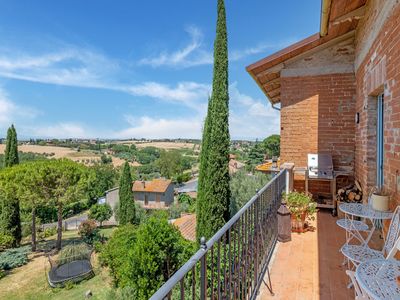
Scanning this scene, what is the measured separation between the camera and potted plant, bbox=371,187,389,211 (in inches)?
101

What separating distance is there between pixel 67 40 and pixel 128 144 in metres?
59.2

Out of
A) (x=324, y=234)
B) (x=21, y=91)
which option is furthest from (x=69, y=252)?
(x=21, y=91)

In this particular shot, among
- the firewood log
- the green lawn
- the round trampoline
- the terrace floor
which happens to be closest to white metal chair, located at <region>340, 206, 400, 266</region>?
the terrace floor

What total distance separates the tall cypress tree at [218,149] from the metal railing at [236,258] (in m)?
5.49

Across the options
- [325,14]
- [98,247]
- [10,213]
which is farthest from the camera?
[10,213]

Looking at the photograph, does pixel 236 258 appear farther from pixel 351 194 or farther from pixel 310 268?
pixel 351 194

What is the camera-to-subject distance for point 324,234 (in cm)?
386

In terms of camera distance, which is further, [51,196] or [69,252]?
[51,196]

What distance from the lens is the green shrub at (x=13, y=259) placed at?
13336 mm

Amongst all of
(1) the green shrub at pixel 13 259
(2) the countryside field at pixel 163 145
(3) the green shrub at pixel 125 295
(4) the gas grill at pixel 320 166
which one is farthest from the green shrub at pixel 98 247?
(2) the countryside field at pixel 163 145

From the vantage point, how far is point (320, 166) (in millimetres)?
5027

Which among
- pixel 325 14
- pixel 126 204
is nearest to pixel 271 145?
pixel 126 204

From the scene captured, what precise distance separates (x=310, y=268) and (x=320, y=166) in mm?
2725

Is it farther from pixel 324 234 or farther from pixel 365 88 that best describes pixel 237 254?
pixel 365 88
